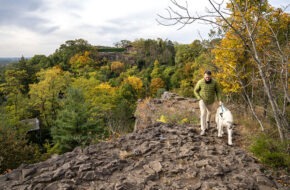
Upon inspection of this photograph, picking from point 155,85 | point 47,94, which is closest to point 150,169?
point 47,94

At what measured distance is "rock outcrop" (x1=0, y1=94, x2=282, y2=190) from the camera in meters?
4.11

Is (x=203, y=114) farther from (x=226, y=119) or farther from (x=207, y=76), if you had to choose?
(x=207, y=76)

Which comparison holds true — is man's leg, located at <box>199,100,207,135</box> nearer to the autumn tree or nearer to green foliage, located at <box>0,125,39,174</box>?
green foliage, located at <box>0,125,39,174</box>

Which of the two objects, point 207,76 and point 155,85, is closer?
point 207,76

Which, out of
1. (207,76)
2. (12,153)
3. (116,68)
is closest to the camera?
(207,76)

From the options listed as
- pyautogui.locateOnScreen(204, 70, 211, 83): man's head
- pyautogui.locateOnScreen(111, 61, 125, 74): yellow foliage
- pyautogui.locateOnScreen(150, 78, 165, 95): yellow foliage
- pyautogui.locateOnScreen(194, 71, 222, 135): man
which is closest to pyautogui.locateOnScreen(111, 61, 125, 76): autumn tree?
pyautogui.locateOnScreen(111, 61, 125, 74): yellow foliage

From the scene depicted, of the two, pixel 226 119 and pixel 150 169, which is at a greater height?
pixel 226 119

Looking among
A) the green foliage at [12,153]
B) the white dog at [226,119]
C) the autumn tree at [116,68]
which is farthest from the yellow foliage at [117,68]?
the white dog at [226,119]

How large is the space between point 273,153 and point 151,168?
2552 mm

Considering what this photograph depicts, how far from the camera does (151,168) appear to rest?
469cm

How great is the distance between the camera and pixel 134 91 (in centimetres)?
3544

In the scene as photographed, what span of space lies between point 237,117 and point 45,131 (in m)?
22.4

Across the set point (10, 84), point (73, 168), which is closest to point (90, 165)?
point (73, 168)

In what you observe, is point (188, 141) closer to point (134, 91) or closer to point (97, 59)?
point (134, 91)
